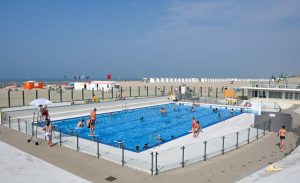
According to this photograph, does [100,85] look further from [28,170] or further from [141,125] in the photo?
[28,170]

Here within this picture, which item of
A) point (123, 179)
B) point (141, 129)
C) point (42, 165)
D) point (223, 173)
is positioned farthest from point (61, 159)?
point (141, 129)

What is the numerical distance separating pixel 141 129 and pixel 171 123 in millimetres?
3847

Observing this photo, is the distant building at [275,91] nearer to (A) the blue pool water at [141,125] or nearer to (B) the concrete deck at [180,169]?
(A) the blue pool water at [141,125]

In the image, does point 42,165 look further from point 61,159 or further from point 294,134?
point 294,134

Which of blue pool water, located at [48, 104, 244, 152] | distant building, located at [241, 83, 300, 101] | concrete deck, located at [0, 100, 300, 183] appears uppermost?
distant building, located at [241, 83, 300, 101]

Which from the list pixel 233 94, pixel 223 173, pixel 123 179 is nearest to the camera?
pixel 123 179

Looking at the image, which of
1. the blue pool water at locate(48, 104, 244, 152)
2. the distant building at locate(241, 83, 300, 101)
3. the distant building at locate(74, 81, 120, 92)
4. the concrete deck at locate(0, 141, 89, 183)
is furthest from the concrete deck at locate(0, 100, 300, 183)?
the distant building at locate(74, 81, 120, 92)

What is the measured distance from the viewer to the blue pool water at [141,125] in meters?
17.9

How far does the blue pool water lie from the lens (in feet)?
58.9

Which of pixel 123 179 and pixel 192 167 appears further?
pixel 192 167

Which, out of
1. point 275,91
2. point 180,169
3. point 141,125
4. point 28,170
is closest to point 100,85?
point 141,125

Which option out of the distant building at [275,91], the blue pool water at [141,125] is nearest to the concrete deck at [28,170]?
the blue pool water at [141,125]

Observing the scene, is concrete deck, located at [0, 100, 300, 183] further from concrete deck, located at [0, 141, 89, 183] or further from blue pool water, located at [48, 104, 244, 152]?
blue pool water, located at [48, 104, 244, 152]

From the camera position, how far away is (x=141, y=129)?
856 inches
